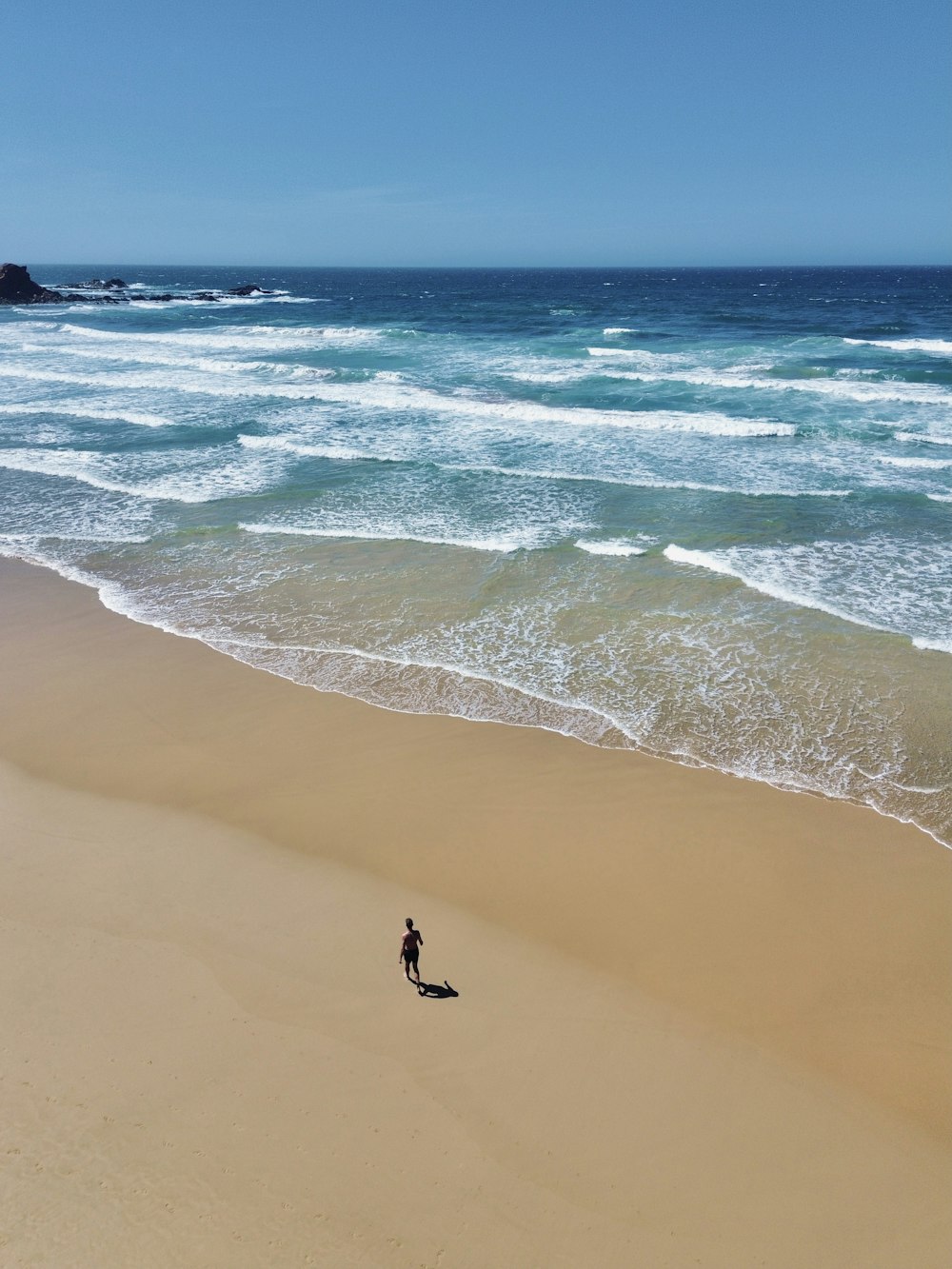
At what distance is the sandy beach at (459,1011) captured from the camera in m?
5.69

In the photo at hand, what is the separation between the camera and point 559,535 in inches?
714

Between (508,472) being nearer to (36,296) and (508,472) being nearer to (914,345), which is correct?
(914,345)

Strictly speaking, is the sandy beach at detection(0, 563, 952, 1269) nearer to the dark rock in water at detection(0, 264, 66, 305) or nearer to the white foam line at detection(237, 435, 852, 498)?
the white foam line at detection(237, 435, 852, 498)

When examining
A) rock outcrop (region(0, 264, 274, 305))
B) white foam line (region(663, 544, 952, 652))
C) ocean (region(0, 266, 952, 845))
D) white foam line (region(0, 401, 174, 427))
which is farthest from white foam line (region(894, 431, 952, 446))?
rock outcrop (region(0, 264, 274, 305))

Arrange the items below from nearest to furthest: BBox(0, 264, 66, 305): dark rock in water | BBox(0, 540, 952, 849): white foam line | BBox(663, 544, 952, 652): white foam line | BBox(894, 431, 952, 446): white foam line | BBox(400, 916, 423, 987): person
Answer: BBox(400, 916, 423, 987): person, BBox(0, 540, 952, 849): white foam line, BBox(663, 544, 952, 652): white foam line, BBox(894, 431, 952, 446): white foam line, BBox(0, 264, 66, 305): dark rock in water

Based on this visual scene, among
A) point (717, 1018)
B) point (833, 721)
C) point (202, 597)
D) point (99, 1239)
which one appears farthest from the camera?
point (202, 597)

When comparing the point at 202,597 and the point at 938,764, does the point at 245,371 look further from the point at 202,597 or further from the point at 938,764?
the point at 938,764

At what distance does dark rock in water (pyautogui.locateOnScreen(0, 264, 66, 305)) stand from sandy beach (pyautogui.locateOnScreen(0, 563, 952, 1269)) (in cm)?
9110

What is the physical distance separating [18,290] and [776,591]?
94.8m

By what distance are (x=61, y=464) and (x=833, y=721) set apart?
22.7 metres

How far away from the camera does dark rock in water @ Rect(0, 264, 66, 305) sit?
83.3 meters

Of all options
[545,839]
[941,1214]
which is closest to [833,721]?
[545,839]

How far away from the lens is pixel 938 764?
33.7 feet

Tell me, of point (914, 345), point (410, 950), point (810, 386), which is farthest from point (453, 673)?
point (914, 345)
